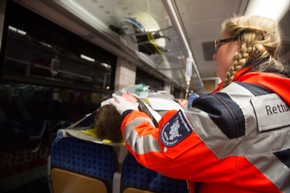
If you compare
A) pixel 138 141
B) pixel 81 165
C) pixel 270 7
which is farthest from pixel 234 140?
pixel 270 7

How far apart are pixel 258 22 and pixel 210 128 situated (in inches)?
20.9

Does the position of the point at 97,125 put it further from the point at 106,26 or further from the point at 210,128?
the point at 106,26

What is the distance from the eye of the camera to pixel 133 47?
226 cm

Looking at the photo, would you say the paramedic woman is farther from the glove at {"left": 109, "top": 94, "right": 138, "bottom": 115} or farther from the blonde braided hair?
the glove at {"left": 109, "top": 94, "right": 138, "bottom": 115}

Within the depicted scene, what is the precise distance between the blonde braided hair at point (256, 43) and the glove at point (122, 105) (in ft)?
1.35

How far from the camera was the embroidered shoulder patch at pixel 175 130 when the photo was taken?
1.94ft

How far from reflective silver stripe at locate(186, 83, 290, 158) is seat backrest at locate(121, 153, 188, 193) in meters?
0.29

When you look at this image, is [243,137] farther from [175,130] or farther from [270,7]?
[270,7]

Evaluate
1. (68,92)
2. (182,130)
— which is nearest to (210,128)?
(182,130)

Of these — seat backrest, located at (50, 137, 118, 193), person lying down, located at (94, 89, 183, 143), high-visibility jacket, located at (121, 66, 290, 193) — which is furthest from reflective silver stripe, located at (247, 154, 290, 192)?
seat backrest, located at (50, 137, 118, 193)

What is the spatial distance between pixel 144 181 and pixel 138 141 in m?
0.24

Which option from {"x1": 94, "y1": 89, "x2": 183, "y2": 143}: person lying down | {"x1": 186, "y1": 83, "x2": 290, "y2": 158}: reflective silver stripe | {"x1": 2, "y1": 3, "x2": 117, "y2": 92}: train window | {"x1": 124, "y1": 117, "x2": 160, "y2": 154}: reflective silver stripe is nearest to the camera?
{"x1": 186, "y1": 83, "x2": 290, "y2": 158}: reflective silver stripe

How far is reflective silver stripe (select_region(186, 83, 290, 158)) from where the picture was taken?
1.80 feet

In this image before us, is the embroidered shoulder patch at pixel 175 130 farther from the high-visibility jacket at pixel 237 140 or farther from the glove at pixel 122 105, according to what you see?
the glove at pixel 122 105
